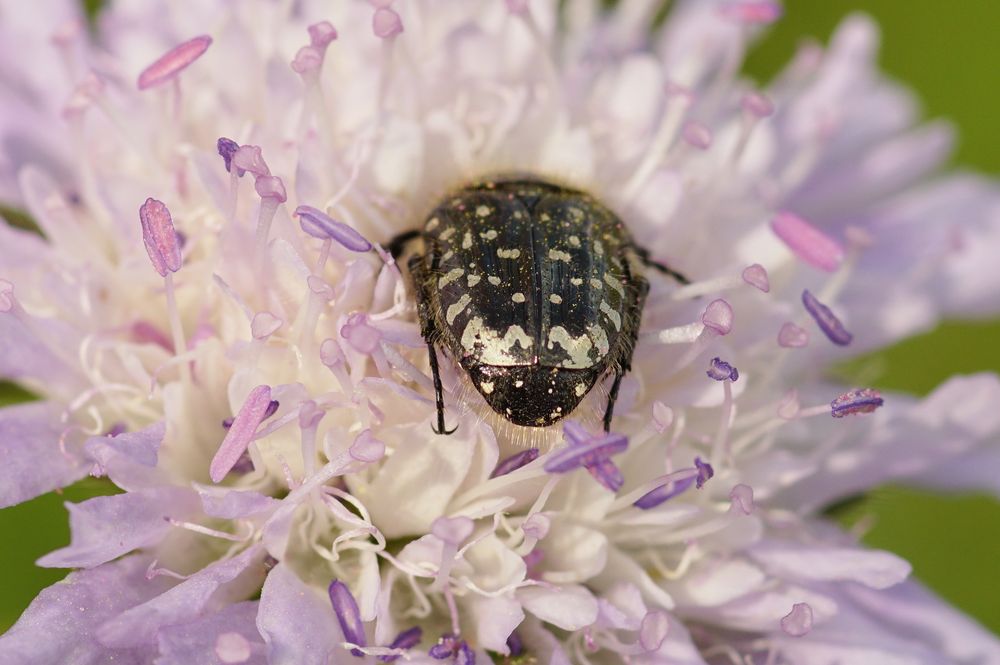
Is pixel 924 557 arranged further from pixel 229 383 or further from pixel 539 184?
pixel 229 383

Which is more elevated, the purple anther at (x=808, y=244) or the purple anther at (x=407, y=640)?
the purple anther at (x=808, y=244)

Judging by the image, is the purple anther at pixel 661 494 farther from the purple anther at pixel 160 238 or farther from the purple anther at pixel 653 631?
the purple anther at pixel 160 238

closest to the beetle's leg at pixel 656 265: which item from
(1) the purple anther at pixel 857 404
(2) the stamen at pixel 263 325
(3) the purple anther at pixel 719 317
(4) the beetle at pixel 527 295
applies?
(4) the beetle at pixel 527 295

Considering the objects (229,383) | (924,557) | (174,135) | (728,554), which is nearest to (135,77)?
(174,135)

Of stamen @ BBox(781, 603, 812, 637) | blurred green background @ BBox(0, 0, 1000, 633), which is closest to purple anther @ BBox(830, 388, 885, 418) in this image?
stamen @ BBox(781, 603, 812, 637)

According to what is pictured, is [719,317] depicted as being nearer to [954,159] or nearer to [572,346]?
[572,346]

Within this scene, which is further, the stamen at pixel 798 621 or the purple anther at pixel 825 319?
the purple anther at pixel 825 319

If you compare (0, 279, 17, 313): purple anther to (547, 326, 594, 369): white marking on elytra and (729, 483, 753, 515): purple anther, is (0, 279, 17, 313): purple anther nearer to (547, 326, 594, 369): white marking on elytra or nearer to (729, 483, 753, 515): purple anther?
(547, 326, 594, 369): white marking on elytra
